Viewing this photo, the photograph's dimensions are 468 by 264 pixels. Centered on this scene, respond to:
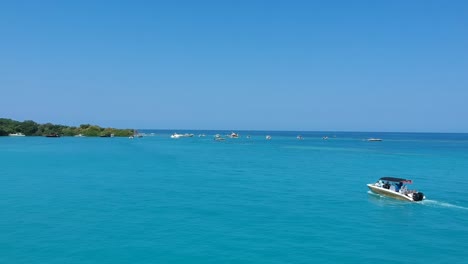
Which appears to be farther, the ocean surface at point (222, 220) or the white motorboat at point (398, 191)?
the white motorboat at point (398, 191)

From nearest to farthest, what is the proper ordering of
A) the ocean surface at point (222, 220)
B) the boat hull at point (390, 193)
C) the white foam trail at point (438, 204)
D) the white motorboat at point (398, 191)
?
the ocean surface at point (222, 220), the white foam trail at point (438, 204), the white motorboat at point (398, 191), the boat hull at point (390, 193)

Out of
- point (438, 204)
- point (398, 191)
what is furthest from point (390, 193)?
point (438, 204)

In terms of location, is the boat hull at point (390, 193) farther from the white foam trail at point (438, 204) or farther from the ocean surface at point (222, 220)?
the white foam trail at point (438, 204)

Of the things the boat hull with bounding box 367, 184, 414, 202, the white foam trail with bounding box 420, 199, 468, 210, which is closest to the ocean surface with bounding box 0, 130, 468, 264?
the white foam trail with bounding box 420, 199, 468, 210

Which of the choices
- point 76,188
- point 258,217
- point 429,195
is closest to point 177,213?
point 258,217

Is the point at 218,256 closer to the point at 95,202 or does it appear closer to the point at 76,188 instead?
the point at 95,202

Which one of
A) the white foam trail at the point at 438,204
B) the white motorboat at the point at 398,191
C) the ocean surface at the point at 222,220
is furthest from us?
the white motorboat at the point at 398,191

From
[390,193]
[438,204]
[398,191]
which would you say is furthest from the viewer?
[398,191]

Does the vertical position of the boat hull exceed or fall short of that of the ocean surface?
it exceeds it

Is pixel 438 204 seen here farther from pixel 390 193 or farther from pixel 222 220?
pixel 222 220

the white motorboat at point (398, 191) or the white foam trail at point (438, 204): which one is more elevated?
the white motorboat at point (398, 191)

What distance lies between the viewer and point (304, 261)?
23406 millimetres

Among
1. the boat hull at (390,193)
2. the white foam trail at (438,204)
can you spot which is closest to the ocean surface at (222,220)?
the white foam trail at (438,204)

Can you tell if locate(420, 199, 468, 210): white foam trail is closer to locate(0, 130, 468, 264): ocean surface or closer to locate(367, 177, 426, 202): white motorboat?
locate(0, 130, 468, 264): ocean surface
